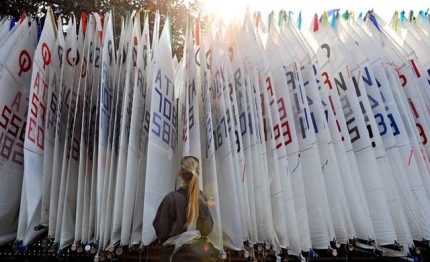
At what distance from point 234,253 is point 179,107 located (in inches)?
56.8

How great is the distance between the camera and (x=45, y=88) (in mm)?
3377

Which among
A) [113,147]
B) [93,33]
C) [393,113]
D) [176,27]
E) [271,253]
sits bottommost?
→ [271,253]

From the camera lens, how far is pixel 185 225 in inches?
96.9

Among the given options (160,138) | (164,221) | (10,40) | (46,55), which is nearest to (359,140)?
(160,138)

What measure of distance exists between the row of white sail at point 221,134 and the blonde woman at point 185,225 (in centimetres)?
27

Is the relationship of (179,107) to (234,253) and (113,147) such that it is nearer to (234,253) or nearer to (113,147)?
(113,147)

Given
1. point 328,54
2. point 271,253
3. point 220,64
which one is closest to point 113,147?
point 220,64

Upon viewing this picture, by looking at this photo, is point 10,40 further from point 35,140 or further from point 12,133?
point 35,140

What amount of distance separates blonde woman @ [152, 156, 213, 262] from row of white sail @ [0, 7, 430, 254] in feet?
0.88

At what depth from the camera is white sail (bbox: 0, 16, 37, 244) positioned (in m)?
3.17

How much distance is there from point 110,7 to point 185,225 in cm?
544

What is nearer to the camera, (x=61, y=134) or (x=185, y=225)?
(x=185, y=225)

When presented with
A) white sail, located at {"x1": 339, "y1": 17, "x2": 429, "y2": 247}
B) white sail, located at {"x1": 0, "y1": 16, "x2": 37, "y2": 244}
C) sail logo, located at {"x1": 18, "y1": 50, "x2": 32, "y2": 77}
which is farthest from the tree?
white sail, located at {"x1": 339, "y1": 17, "x2": 429, "y2": 247}

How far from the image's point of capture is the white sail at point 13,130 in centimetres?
317
